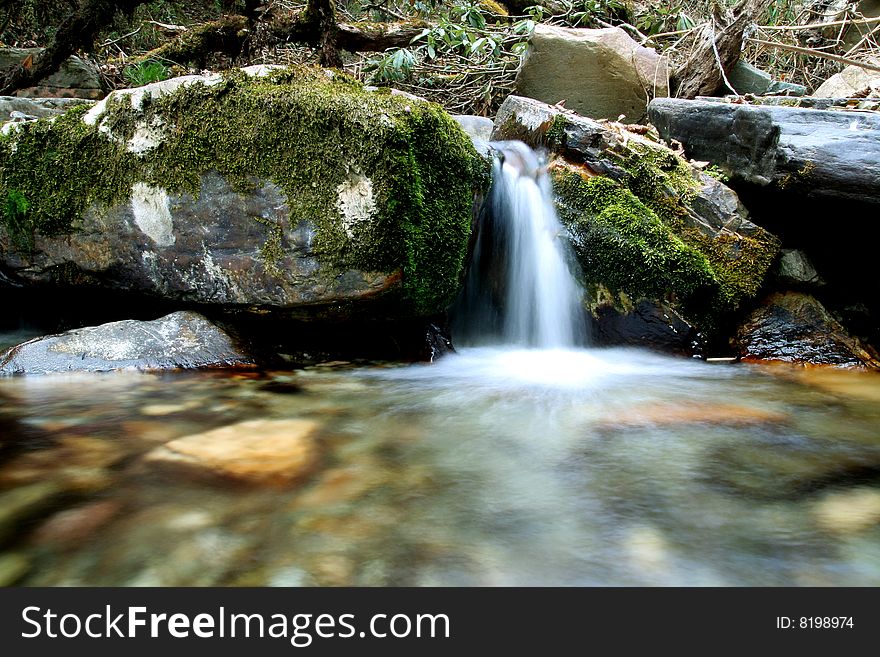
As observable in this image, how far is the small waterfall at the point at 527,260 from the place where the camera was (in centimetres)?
399

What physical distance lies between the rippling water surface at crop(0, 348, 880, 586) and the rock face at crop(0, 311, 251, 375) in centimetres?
13

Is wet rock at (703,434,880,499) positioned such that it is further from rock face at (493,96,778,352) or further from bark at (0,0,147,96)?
bark at (0,0,147,96)

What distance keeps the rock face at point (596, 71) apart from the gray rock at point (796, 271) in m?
→ 2.56

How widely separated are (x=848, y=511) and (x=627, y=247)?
→ 2.34m

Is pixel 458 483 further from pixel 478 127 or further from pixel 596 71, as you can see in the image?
pixel 596 71

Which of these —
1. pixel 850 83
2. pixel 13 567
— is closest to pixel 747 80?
pixel 850 83

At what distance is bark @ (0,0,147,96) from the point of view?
546 centimetres

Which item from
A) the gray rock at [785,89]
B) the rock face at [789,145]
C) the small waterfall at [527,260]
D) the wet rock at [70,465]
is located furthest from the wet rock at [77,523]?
the gray rock at [785,89]

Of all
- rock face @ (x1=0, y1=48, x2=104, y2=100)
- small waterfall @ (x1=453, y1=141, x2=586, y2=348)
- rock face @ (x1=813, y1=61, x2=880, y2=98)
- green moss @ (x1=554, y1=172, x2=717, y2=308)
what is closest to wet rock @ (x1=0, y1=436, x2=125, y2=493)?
small waterfall @ (x1=453, y1=141, x2=586, y2=348)

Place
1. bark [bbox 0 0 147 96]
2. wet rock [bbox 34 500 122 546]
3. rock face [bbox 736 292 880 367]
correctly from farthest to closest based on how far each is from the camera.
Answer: bark [bbox 0 0 147 96], rock face [bbox 736 292 880 367], wet rock [bbox 34 500 122 546]

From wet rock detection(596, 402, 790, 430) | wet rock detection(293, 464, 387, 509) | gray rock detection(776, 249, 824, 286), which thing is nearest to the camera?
wet rock detection(293, 464, 387, 509)
